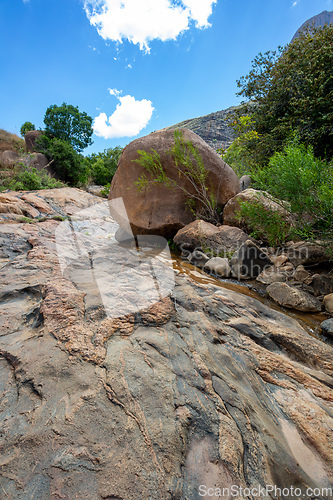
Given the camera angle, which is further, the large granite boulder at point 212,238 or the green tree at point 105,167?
the green tree at point 105,167

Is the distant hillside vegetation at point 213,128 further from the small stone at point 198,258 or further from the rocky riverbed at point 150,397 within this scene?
the rocky riverbed at point 150,397

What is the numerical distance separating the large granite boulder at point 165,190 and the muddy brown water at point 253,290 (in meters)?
1.16

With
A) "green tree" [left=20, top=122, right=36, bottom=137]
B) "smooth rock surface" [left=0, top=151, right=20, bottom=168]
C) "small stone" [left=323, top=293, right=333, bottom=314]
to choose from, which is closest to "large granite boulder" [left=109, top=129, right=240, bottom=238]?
"small stone" [left=323, top=293, right=333, bottom=314]

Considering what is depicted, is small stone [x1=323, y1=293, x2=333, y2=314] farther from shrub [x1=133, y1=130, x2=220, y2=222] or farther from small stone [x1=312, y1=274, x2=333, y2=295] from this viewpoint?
shrub [x1=133, y1=130, x2=220, y2=222]

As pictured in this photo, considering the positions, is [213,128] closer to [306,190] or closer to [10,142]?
[10,142]

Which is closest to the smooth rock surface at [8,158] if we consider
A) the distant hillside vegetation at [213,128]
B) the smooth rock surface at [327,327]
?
the smooth rock surface at [327,327]

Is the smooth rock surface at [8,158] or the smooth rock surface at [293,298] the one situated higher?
the smooth rock surface at [8,158]

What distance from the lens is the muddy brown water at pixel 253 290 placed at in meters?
2.52

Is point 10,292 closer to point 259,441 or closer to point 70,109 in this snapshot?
point 259,441

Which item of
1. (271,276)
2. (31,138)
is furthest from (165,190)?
(31,138)

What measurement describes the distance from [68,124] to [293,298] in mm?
18240

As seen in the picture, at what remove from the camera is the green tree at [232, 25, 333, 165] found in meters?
6.49

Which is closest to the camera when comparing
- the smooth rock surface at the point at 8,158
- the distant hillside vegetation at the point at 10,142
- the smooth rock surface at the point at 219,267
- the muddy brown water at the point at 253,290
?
the muddy brown water at the point at 253,290
